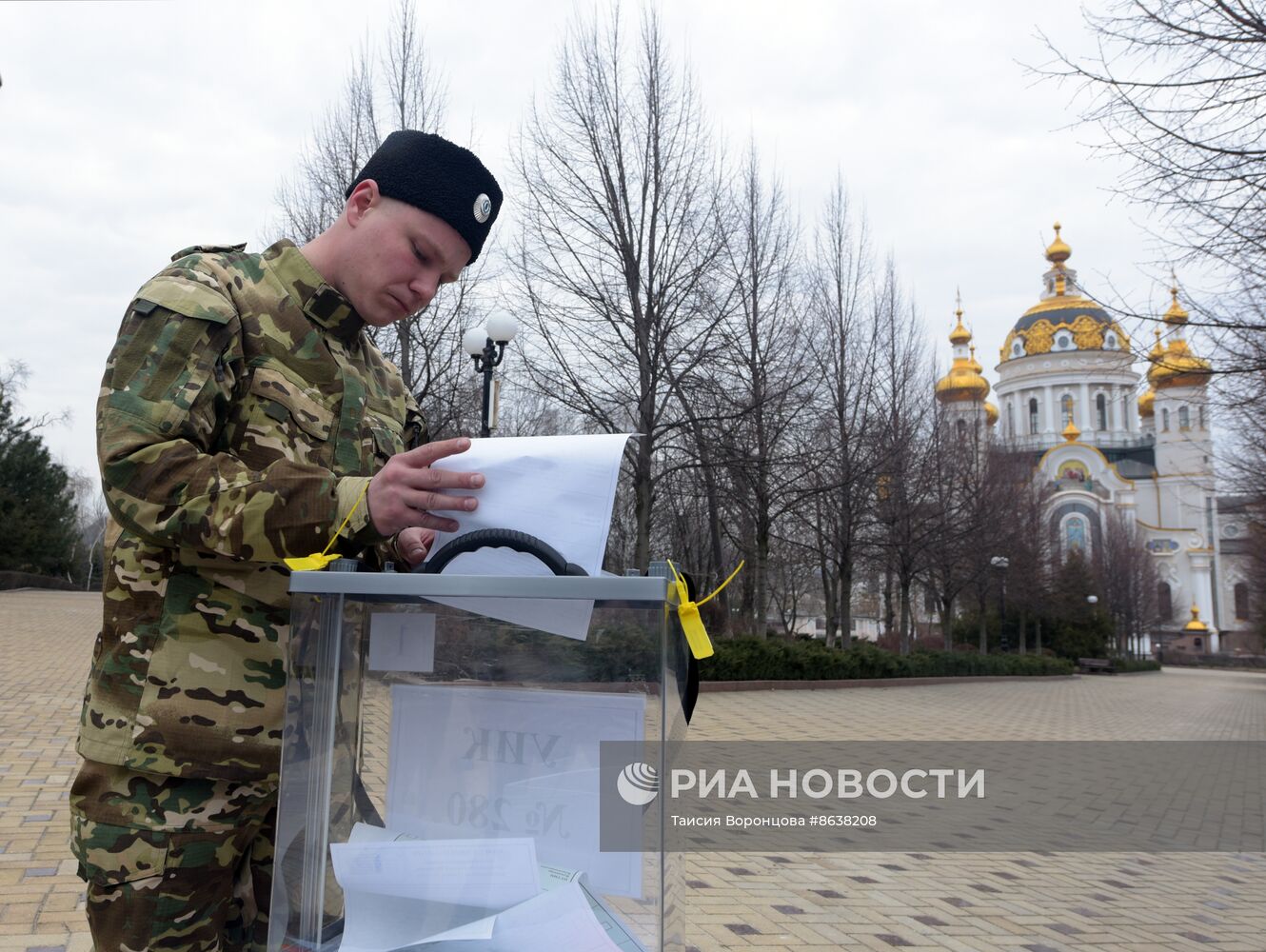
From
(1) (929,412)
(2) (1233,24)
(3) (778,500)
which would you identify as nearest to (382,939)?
(2) (1233,24)

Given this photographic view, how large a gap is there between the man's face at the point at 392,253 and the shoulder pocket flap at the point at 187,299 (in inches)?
9.5

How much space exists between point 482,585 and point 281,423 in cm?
A: 56

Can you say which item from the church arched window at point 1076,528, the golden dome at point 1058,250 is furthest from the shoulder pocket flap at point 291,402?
the golden dome at point 1058,250

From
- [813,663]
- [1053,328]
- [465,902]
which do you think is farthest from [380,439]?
[1053,328]

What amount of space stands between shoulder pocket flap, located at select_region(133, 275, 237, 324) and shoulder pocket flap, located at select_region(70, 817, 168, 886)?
0.69m

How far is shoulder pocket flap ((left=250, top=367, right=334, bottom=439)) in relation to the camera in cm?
142

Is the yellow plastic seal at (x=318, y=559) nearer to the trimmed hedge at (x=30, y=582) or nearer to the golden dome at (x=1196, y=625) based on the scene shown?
the trimmed hedge at (x=30, y=582)

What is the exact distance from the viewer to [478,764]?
1.13 metres

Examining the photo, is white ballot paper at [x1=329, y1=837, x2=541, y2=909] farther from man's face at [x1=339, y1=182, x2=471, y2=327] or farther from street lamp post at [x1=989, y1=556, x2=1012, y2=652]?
street lamp post at [x1=989, y1=556, x2=1012, y2=652]

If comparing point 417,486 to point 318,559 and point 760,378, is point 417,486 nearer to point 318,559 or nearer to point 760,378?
point 318,559

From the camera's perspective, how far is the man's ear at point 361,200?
1516 mm

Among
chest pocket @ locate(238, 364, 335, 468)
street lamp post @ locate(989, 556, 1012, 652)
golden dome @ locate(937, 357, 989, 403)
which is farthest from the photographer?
golden dome @ locate(937, 357, 989, 403)

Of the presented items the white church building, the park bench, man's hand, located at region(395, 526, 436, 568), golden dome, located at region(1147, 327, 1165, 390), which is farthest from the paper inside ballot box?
the white church building

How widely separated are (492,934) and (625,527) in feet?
78.0
